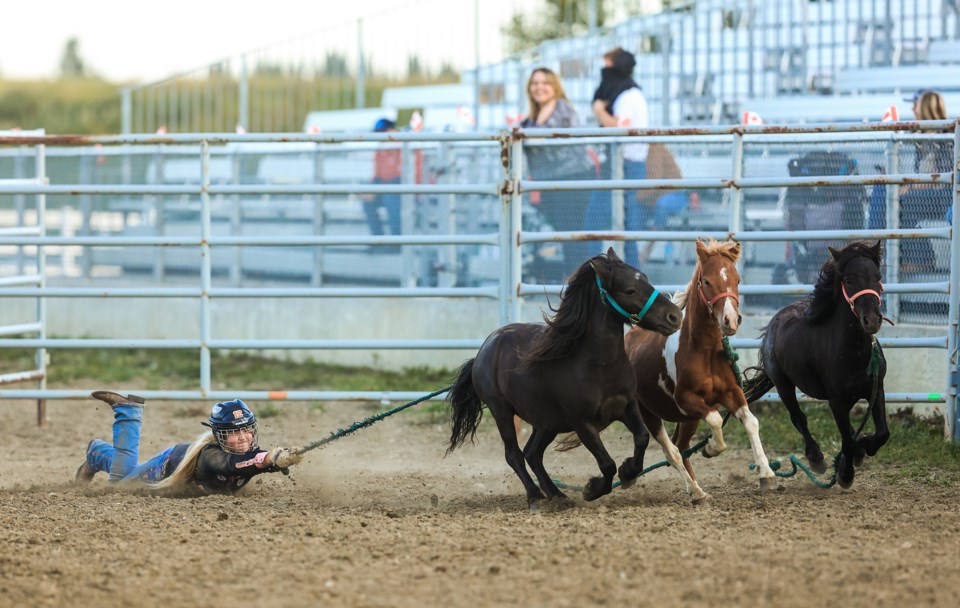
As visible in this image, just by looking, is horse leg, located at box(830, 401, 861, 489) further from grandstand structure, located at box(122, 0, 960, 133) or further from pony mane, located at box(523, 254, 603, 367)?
grandstand structure, located at box(122, 0, 960, 133)

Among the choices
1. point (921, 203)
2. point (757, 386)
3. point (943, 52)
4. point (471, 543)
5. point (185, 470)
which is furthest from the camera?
A: point (943, 52)

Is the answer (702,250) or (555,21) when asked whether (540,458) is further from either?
(555,21)

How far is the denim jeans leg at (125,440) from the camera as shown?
6734mm

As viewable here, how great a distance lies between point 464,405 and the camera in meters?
6.59

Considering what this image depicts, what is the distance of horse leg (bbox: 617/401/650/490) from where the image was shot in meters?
5.82

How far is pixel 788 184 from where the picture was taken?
7391 mm

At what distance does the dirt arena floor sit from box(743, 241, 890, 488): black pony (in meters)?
0.27

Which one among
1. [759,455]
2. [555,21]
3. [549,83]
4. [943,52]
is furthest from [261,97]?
[759,455]

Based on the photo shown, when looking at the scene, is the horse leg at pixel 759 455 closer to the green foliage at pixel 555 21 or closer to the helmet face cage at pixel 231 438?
the helmet face cage at pixel 231 438

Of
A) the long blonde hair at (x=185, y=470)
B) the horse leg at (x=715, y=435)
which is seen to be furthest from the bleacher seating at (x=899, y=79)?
the long blonde hair at (x=185, y=470)

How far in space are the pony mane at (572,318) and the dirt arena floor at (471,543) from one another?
0.76m

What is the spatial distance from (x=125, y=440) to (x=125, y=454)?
3.0 inches

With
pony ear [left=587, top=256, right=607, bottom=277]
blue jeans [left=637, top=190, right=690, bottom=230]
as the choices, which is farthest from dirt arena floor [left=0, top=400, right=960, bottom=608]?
blue jeans [left=637, top=190, right=690, bottom=230]

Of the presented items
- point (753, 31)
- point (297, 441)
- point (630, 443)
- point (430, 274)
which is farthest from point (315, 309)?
point (753, 31)
